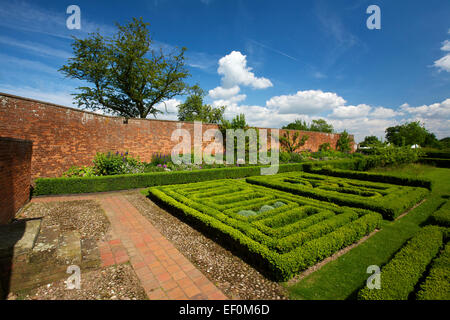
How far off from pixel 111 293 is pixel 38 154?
7.76 m

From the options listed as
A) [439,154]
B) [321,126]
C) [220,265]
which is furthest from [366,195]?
[321,126]

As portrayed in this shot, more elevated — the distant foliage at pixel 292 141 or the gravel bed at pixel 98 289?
the distant foliage at pixel 292 141

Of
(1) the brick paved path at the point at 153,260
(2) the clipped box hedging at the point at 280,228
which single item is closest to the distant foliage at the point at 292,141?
(2) the clipped box hedging at the point at 280,228

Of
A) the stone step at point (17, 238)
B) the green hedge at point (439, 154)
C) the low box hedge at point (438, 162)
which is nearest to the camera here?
the stone step at point (17, 238)

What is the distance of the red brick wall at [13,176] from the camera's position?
463 centimetres

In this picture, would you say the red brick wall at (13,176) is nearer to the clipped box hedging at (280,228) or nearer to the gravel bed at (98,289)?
the gravel bed at (98,289)

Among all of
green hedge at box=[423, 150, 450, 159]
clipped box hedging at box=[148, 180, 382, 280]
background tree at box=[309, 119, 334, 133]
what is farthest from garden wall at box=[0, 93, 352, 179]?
background tree at box=[309, 119, 334, 133]

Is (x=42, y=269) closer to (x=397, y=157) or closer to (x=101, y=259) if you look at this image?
(x=101, y=259)

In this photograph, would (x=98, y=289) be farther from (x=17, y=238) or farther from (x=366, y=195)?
(x=366, y=195)

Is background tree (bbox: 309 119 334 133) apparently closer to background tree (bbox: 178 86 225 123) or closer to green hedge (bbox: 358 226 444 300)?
background tree (bbox: 178 86 225 123)

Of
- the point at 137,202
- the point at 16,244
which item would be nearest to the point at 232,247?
the point at 16,244

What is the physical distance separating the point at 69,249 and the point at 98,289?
1477 millimetres

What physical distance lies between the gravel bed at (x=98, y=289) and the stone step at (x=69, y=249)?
54 cm

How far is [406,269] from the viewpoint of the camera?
2771mm
